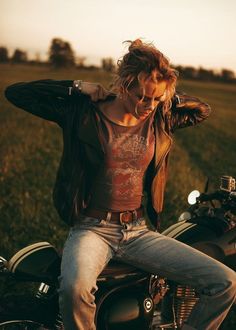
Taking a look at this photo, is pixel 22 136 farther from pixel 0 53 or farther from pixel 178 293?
pixel 0 53

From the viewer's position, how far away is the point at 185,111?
4.22 metres

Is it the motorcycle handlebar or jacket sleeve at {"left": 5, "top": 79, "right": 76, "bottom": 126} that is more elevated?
jacket sleeve at {"left": 5, "top": 79, "right": 76, "bottom": 126}

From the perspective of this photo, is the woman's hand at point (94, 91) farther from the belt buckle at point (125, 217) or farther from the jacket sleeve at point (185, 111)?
the belt buckle at point (125, 217)

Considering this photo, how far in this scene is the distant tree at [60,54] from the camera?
147 meters

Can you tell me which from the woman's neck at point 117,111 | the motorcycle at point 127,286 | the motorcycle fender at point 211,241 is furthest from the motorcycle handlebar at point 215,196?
the woman's neck at point 117,111

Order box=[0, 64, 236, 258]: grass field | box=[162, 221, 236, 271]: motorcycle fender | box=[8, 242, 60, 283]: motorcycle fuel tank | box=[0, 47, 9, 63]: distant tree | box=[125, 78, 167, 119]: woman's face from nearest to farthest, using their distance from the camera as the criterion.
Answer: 1. box=[8, 242, 60, 283]: motorcycle fuel tank
2. box=[125, 78, 167, 119]: woman's face
3. box=[162, 221, 236, 271]: motorcycle fender
4. box=[0, 64, 236, 258]: grass field
5. box=[0, 47, 9, 63]: distant tree

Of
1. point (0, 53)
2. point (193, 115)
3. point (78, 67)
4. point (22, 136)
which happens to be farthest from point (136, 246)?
point (78, 67)

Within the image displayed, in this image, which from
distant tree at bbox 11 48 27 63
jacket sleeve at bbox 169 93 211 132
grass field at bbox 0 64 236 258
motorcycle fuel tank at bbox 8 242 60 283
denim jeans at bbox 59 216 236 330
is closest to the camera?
denim jeans at bbox 59 216 236 330

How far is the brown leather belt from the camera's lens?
3.55m

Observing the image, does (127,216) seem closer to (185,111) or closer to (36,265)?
(36,265)

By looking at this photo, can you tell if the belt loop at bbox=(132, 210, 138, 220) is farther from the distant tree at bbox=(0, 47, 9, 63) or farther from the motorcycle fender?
the distant tree at bbox=(0, 47, 9, 63)

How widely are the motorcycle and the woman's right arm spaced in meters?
0.98

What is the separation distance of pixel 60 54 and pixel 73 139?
501ft

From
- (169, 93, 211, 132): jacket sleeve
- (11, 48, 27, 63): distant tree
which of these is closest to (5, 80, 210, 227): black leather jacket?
(169, 93, 211, 132): jacket sleeve
